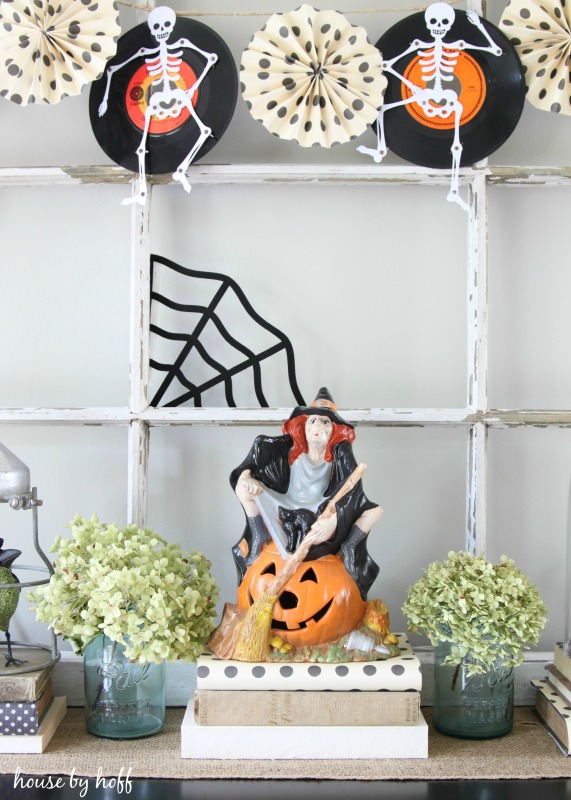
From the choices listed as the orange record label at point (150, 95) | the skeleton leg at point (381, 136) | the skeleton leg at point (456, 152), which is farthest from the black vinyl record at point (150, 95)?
the skeleton leg at point (456, 152)

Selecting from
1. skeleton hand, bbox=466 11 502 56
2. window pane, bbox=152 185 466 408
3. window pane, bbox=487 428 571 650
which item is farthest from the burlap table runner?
skeleton hand, bbox=466 11 502 56

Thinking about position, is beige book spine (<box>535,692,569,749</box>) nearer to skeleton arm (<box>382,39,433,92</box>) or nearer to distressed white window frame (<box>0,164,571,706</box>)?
distressed white window frame (<box>0,164,571,706</box>)

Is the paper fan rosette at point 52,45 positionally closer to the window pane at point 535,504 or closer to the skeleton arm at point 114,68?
the skeleton arm at point 114,68

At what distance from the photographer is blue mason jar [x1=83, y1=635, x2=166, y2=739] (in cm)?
108

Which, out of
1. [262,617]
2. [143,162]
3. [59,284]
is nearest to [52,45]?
[143,162]

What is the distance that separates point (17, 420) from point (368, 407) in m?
0.53

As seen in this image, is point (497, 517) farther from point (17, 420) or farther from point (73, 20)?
point (73, 20)

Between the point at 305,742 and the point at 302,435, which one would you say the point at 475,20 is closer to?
the point at 302,435

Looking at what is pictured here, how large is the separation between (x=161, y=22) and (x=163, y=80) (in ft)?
0.27

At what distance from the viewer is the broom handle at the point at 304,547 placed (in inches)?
40.4

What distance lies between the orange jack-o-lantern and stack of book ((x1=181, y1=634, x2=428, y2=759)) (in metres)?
0.04

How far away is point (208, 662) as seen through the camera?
1026 millimetres

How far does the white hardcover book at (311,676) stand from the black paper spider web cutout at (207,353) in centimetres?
41

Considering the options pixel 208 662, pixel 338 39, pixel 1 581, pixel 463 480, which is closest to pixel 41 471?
pixel 1 581
